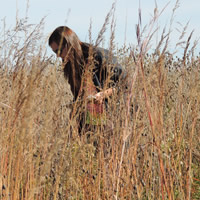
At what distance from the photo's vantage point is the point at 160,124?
1.60 m

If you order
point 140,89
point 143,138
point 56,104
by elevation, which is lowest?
point 143,138

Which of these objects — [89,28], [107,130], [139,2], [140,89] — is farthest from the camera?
[107,130]

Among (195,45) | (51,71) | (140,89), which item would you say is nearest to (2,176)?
(51,71)

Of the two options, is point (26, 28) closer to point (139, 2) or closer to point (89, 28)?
point (89, 28)

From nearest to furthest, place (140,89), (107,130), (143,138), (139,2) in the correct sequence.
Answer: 1. (139,2)
2. (140,89)
3. (107,130)
4. (143,138)

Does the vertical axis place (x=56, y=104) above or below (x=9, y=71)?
below

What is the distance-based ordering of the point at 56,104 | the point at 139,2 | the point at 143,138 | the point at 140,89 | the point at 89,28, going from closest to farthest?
the point at 139,2 < the point at 56,104 < the point at 140,89 < the point at 89,28 < the point at 143,138

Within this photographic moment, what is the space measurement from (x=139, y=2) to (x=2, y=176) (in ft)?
2.92

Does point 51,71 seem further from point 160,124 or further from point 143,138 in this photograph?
point 143,138

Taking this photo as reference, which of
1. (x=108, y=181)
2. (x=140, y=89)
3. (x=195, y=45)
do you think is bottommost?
(x=108, y=181)

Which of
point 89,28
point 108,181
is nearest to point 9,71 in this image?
point 89,28

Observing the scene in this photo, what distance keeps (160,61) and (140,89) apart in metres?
0.25

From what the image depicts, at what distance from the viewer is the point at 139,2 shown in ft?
4.03

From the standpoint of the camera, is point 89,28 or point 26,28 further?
point 26,28
